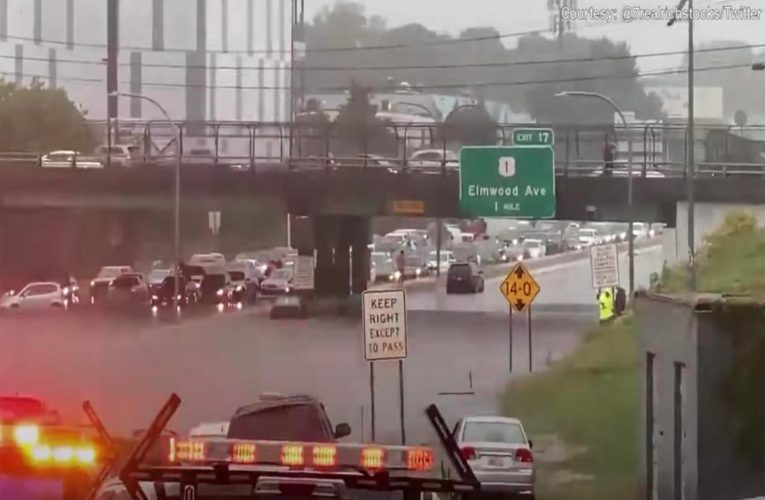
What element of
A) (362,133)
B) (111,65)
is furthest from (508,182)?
(111,65)

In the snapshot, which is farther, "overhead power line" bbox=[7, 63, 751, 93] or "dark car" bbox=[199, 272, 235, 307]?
"dark car" bbox=[199, 272, 235, 307]

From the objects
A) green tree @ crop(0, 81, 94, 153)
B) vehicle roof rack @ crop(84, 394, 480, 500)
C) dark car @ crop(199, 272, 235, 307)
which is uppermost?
green tree @ crop(0, 81, 94, 153)

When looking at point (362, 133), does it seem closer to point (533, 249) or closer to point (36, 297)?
Result: point (533, 249)

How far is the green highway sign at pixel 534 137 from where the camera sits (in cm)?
Result: 862

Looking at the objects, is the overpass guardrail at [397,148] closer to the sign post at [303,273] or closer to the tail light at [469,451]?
the sign post at [303,273]

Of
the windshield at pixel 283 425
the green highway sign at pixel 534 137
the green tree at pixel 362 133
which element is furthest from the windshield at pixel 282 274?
the green highway sign at pixel 534 137

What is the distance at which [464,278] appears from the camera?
29.0ft

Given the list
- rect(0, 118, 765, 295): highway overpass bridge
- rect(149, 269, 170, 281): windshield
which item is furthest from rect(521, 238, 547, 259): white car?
rect(149, 269, 170, 281): windshield

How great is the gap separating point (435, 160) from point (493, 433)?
6.18ft

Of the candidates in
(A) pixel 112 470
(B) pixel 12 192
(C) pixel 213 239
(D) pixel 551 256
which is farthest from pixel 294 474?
(B) pixel 12 192

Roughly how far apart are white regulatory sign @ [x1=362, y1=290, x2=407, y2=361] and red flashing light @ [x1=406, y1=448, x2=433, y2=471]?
14.0 feet

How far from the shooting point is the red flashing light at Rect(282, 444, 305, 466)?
431 cm

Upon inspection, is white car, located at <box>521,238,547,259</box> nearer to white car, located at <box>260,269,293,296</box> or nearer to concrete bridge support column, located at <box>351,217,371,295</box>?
concrete bridge support column, located at <box>351,217,371,295</box>

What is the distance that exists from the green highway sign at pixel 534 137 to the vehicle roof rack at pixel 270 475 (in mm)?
4579
